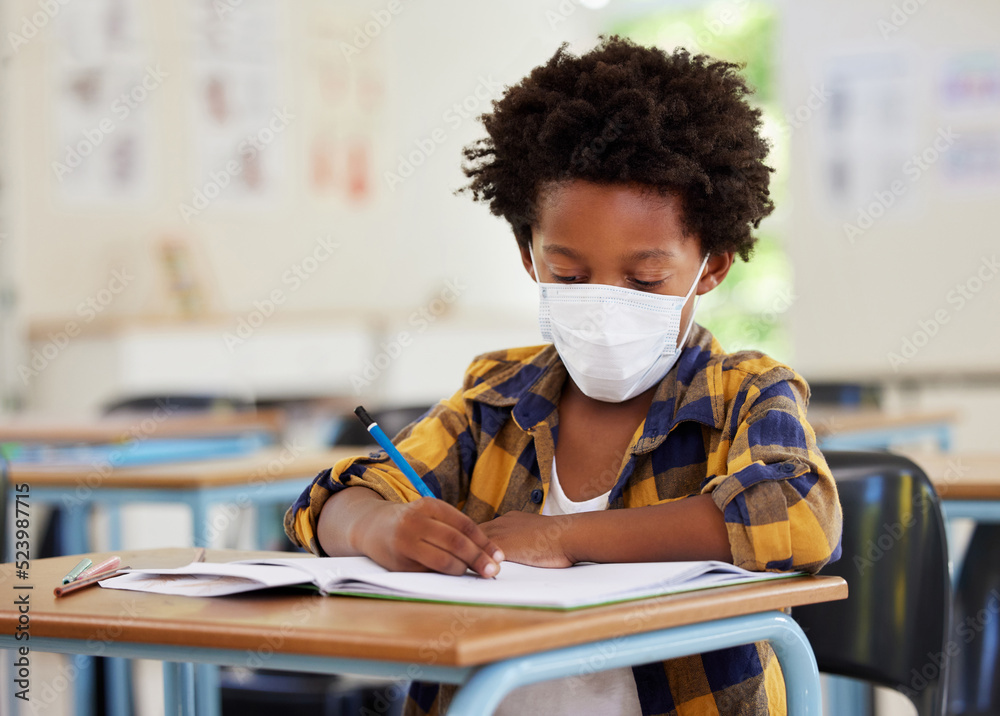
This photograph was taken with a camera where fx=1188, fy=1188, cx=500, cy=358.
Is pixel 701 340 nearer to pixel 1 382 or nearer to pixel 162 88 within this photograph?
pixel 1 382

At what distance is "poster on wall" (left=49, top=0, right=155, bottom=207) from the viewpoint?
4852mm

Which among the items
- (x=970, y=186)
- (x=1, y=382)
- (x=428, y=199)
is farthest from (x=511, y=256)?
(x=1, y=382)

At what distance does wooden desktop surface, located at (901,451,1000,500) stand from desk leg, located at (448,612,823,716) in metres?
0.55

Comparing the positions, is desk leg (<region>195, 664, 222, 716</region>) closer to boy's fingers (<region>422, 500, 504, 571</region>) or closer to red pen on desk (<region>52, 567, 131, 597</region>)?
red pen on desk (<region>52, 567, 131, 597</region>)

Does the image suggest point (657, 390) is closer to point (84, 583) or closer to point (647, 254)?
point (647, 254)

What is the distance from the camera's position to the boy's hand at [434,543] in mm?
945

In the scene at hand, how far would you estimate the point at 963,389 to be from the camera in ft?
17.1

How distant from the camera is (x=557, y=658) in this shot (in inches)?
29.9

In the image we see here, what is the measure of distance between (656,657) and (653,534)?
0.62 feet

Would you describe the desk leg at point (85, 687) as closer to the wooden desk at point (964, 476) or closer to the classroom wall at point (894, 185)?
the wooden desk at point (964, 476)

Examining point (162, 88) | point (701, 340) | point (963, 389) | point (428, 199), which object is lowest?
point (963, 389)

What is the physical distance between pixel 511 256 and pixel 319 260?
1.69 metres

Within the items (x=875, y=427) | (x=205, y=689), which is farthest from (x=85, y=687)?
(x=875, y=427)

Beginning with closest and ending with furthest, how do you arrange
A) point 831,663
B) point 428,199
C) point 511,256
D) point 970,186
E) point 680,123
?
point 680,123 → point 831,663 → point 970,186 → point 428,199 → point 511,256
